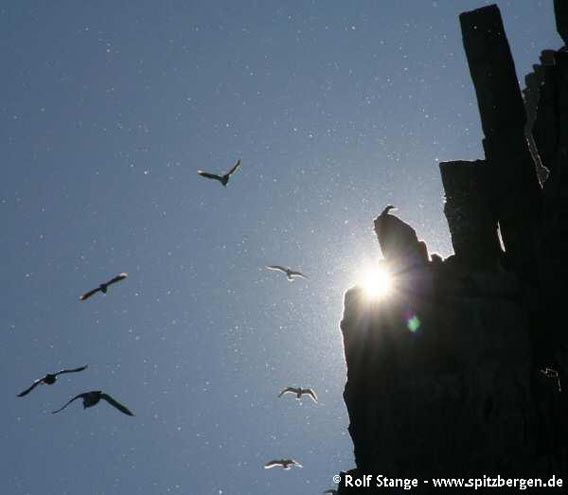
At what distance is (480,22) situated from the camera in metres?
49.7

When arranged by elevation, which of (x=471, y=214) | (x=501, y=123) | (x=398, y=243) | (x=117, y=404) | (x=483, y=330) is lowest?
(x=117, y=404)

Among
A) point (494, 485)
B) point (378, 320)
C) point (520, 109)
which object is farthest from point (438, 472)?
point (520, 109)

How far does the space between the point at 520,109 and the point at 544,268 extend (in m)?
11.9

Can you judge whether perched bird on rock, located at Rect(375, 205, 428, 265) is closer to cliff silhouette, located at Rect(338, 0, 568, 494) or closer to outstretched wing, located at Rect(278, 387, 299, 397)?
cliff silhouette, located at Rect(338, 0, 568, 494)

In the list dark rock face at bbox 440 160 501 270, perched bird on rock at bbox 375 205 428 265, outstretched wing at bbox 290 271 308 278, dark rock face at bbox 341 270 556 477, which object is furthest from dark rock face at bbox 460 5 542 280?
outstretched wing at bbox 290 271 308 278

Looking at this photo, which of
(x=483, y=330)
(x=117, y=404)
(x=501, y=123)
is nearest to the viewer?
(x=117, y=404)

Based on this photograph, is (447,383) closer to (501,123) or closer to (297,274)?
(297,274)

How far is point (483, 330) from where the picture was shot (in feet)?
135

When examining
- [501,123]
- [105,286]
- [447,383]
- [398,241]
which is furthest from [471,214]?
[105,286]

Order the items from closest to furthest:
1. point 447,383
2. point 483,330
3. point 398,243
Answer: point 447,383 < point 483,330 < point 398,243

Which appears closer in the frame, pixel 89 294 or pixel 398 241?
pixel 89 294

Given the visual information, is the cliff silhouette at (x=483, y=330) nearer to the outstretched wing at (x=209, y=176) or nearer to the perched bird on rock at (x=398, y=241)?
the perched bird on rock at (x=398, y=241)

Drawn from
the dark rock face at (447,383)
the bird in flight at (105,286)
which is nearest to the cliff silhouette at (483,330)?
the dark rock face at (447,383)

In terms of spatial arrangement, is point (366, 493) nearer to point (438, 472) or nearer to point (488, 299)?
point (438, 472)
